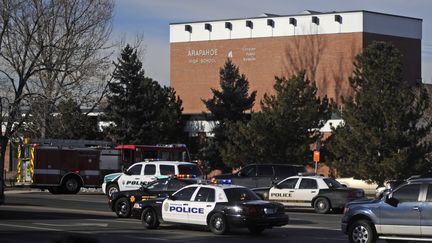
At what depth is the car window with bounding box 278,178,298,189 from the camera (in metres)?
30.6

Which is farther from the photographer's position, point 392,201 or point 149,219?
point 149,219

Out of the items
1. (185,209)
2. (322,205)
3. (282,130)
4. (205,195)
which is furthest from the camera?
(282,130)

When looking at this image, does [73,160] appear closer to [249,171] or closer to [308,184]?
[249,171]

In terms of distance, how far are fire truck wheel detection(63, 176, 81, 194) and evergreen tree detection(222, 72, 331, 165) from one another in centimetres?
1130

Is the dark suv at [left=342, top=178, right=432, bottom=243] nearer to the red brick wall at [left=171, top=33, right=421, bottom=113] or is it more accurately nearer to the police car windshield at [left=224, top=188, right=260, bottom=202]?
the police car windshield at [left=224, top=188, right=260, bottom=202]

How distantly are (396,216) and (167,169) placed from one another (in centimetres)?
1641

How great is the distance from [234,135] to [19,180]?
14.8 m

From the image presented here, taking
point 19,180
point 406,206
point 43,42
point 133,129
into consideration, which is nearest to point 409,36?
point 133,129

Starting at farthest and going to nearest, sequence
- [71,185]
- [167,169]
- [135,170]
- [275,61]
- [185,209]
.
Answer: [275,61], [71,185], [135,170], [167,169], [185,209]

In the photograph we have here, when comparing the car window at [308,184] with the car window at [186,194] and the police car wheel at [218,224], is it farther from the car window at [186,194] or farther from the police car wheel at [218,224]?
the police car wheel at [218,224]

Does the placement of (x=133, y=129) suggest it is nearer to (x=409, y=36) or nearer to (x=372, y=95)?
(x=372, y=95)

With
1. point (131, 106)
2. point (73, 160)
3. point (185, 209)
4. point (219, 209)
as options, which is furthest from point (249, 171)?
point (131, 106)

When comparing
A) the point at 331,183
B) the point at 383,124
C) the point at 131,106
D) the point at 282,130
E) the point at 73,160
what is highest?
the point at 131,106

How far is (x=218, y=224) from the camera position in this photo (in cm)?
1988
